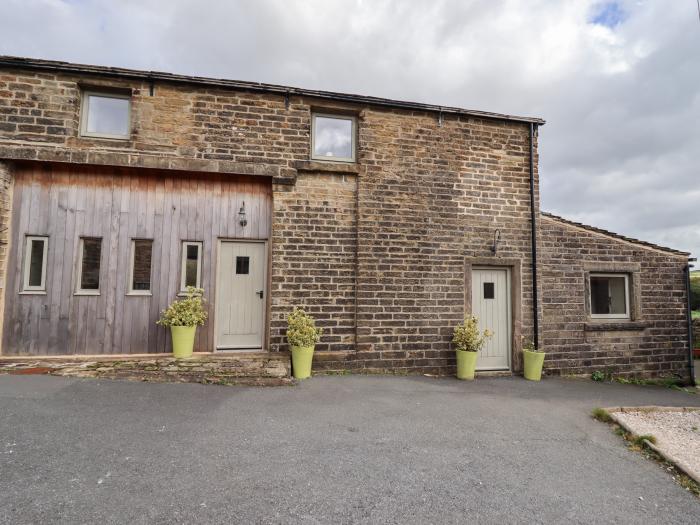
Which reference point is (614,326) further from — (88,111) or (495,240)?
(88,111)

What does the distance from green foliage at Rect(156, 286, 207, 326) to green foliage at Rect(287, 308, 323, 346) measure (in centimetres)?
150

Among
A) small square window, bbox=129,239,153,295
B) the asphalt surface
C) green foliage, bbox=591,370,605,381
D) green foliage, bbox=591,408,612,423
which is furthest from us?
green foliage, bbox=591,370,605,381

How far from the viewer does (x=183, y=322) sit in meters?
5.89

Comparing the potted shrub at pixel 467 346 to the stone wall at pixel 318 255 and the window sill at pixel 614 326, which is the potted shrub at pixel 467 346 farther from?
the window sill at pixel 614 326

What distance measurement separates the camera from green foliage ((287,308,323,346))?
5.78m

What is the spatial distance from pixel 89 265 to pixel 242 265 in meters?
2.53

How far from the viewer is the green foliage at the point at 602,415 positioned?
15.5 feet

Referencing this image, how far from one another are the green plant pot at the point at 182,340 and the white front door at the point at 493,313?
17.3 feet

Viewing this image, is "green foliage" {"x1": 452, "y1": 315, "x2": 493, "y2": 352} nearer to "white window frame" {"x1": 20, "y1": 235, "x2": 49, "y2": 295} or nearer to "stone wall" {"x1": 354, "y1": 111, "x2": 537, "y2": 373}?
"stone wall" {"x1": 354, "y1": 111, "x2": 537, "y2": 373}

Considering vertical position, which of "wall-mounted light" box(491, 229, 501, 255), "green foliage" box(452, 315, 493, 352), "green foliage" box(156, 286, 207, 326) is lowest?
"green foliage" box(452, 315, 493, 352)

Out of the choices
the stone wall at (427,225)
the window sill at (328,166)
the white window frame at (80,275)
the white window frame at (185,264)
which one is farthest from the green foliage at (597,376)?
the white window frame at (80,275)

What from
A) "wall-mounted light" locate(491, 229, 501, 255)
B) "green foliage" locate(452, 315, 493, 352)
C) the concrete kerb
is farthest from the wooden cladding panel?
the concrete kerb

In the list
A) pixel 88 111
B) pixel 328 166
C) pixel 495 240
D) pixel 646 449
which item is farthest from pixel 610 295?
pixel 88 111

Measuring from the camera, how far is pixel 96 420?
3.70 m
